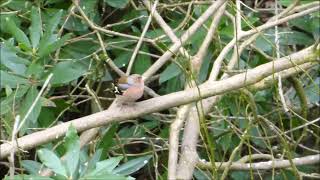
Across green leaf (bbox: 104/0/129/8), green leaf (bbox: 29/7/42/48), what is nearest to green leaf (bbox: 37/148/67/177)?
green leaf (bbox: 29/7/42/48)

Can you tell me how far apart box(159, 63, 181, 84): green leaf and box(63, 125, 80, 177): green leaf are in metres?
1.00

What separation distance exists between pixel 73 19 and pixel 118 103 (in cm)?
87

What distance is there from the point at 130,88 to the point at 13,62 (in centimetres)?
36

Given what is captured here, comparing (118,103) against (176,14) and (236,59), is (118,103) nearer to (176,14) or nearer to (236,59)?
(236,59)

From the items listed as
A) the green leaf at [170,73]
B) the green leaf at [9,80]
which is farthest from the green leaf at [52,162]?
the green leaf at [170,73]

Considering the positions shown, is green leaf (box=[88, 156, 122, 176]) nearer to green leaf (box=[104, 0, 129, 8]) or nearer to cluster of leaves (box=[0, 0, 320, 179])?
cluster of leaves (box=[0, 0, 320, 179])

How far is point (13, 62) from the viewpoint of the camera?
1.97 meters

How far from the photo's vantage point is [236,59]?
2.44 meters

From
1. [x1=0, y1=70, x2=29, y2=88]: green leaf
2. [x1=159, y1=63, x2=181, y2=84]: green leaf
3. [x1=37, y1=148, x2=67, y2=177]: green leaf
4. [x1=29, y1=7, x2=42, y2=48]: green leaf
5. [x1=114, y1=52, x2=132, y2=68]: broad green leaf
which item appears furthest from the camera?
[x1=114, y1=52, x2=132, y2=68]: broad green leaf

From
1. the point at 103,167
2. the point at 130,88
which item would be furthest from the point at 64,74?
the point at 103,167

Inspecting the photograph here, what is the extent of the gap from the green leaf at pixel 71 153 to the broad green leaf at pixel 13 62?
397 mm

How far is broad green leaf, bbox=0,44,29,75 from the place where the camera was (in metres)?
1.97

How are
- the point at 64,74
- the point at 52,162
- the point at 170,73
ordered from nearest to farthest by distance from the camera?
the point at 52,162
the point at 64,74
the point at 170,73

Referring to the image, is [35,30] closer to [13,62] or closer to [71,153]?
[13,62]
